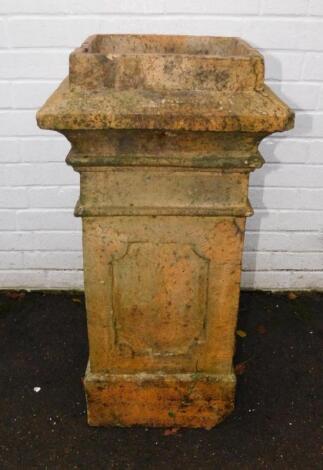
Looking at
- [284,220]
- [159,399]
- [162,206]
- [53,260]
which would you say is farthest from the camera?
[53,260]

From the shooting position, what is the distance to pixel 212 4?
2.82m

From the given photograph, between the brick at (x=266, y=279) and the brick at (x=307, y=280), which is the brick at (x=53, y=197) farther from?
the brick at (x=307, y=280)

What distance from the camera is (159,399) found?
2420 millimetres

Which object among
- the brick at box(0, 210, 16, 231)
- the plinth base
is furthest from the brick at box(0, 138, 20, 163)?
the plinth base

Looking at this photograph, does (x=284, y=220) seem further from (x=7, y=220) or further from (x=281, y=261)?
(x=7, y=220)

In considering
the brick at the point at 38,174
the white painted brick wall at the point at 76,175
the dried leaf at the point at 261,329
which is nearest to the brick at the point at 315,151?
the white painted brick wall at the point at 76,175

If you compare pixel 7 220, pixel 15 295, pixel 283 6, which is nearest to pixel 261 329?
pixel 15 295

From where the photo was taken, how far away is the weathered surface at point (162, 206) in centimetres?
180

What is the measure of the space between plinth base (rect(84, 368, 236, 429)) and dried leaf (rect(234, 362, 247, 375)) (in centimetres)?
41

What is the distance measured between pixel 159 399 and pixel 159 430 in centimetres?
19

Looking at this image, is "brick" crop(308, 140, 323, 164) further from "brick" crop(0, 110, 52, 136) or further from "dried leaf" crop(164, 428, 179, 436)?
"dried leaf" crop(164, 428, 179, 436)

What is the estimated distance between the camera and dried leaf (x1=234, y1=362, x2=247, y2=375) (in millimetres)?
2885

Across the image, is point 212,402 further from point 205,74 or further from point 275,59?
point 275,59

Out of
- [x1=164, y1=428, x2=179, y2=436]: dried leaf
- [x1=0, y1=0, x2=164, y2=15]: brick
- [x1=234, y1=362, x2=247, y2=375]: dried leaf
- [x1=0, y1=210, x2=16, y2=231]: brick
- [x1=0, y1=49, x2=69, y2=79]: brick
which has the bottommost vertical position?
[x1=234, y1=362, x2=247, y2=375]: dried leaf
